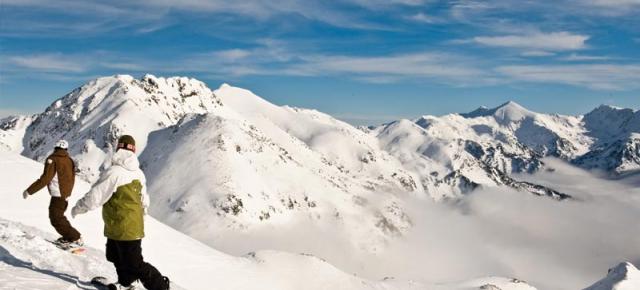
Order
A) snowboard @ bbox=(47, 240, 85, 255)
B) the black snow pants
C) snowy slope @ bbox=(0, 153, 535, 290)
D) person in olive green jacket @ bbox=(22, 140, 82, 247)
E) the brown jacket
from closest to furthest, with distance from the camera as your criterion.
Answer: the black snow pants
snowy slope @ bbox=(0, 153, 535, 290)
the brown jacket
person in olive green jacket @ bbox=(22, 140, 82, 247)
snowboard @ bbox=(47, 240, 85, 255)

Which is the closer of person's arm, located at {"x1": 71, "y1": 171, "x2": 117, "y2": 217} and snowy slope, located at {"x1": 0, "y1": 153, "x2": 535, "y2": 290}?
person's arm, located at {"x1": 71, "y1": 171, "x2": 117, "y2": 217}

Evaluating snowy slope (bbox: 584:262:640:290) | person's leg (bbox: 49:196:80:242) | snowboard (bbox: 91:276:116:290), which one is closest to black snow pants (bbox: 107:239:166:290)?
snowboard (bbox: 91:276:116:290)

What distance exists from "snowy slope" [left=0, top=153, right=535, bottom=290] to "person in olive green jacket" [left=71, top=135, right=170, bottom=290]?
4.51ft

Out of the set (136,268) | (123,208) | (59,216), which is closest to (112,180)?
(123,208)

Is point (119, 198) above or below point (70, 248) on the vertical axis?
above

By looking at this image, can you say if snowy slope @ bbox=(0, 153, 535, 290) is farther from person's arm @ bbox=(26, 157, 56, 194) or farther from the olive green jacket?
the olive green jacket

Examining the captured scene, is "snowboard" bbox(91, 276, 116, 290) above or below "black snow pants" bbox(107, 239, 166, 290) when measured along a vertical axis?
below

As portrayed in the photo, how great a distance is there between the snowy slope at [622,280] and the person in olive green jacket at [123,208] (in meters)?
98.0

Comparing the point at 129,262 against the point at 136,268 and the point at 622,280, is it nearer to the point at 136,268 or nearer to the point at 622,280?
the point at 136,268

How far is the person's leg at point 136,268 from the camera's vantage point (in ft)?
35.1

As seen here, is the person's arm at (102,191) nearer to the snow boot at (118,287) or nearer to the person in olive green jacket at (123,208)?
the person in olive green jacket at (123,208)

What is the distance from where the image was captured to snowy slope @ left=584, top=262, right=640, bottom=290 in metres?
91.9

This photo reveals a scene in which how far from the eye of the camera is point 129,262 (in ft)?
35.1

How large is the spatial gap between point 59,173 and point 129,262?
450cm
